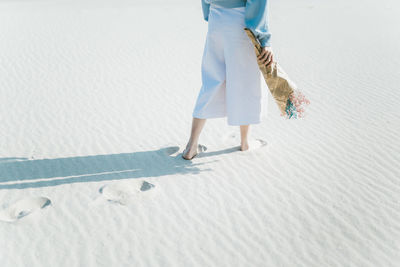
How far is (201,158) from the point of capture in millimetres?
4254

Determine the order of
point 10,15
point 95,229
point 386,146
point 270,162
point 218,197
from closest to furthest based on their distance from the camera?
1. point 95,229
2. point 218,197
3. point 270,162
4. point 386,146
5. point 10,15

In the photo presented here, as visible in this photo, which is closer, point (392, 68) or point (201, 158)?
point (201, 158)

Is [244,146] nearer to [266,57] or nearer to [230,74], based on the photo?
[230,74]

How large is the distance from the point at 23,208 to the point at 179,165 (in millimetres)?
1438

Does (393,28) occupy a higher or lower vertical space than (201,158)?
higher

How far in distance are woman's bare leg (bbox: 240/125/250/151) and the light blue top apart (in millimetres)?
965

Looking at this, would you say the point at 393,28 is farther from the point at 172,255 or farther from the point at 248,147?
the point at 172,255

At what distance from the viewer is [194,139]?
413 centimetres

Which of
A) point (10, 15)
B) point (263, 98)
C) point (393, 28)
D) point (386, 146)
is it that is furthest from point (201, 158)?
point (10, 15)

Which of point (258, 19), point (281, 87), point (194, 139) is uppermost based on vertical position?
point (258, 19)

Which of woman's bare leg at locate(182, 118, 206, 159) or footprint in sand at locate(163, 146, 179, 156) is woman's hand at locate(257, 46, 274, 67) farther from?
footprint in sand at locate(163, 146, 179, 156)

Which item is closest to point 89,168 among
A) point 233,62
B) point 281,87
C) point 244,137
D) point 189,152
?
point 189,152

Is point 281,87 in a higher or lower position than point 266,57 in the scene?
lower

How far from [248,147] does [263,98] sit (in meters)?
0.71
